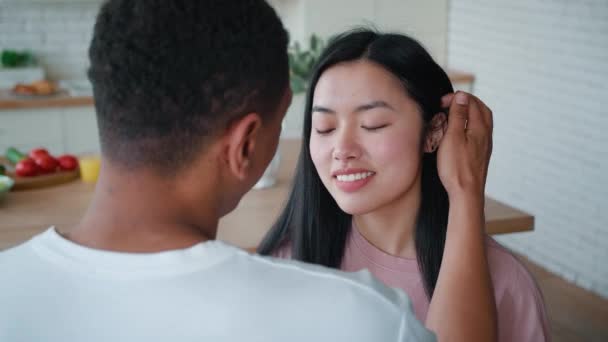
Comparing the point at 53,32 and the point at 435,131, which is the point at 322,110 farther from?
the point at 53,32

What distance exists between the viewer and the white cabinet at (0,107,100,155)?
4137 mm

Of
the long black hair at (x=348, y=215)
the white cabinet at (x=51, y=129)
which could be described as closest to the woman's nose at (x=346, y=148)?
the long black hair at (x=348, y=215)

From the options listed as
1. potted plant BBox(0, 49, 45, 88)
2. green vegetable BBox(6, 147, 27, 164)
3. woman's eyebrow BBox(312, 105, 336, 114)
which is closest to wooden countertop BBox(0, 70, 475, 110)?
potted plant BBox(0, 49, 45, 88)

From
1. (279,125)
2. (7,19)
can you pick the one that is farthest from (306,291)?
(7,19)

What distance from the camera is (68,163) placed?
2951 mm

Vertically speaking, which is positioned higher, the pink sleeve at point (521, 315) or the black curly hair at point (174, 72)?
the black curly hair at point (174, 72)

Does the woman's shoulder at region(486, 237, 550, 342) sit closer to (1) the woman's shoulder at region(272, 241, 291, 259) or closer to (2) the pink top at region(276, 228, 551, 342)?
(2) the pink top at region(276, 228, 551, 342)

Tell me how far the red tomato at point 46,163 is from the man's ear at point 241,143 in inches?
82.5

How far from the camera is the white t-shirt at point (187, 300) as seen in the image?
847 millimetres

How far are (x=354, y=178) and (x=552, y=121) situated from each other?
2628 mm

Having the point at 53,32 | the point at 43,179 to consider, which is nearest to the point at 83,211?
the point at 43,179

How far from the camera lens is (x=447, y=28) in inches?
194

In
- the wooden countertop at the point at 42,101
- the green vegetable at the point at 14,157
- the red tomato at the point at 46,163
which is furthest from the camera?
the wooden countertop at the point at 42,101

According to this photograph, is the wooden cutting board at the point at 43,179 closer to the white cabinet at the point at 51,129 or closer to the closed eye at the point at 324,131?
the white cabinet at the point at 51,129
